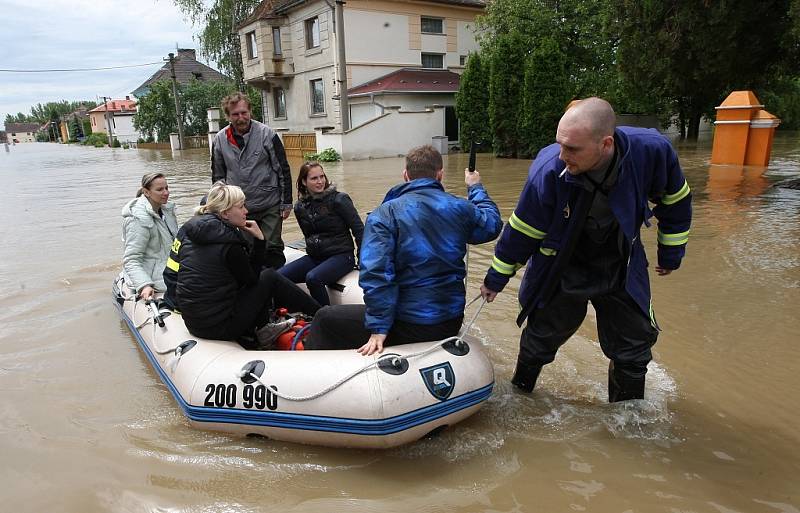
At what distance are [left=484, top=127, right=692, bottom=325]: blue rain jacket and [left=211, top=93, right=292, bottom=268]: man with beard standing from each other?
8.83ft

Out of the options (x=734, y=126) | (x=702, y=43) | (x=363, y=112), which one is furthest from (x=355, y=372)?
(x=363, y=112)

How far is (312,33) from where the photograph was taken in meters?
24.3

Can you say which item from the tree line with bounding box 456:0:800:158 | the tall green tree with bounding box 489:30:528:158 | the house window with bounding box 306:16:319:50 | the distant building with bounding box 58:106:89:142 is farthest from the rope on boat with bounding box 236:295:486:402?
the distant building with bounding box 58:106:89:142

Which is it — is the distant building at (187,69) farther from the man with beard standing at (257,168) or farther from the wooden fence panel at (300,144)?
the man with beard standing at (257,168)

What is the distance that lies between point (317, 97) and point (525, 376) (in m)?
23.3

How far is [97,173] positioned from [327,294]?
61.9ft

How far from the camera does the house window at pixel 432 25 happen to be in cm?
2432

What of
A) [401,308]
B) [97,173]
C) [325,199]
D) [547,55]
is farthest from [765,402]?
[97,173]

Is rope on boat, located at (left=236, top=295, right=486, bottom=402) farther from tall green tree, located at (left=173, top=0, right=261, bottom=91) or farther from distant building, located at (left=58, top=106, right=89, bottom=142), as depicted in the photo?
distant building, located at (left=58, top=106, right=89, bottom=142)

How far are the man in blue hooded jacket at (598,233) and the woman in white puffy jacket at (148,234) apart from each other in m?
2.96

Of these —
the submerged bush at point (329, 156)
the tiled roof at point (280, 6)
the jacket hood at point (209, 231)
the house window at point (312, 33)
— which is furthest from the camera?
the tiled roof at point (280, 6)

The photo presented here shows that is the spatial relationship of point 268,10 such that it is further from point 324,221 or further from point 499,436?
point 499,436

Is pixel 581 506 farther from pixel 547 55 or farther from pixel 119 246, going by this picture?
pixel 547 55

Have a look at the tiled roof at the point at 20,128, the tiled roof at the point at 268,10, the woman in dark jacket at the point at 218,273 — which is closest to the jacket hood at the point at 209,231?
the woman in dark jacket at the point at 218,273
